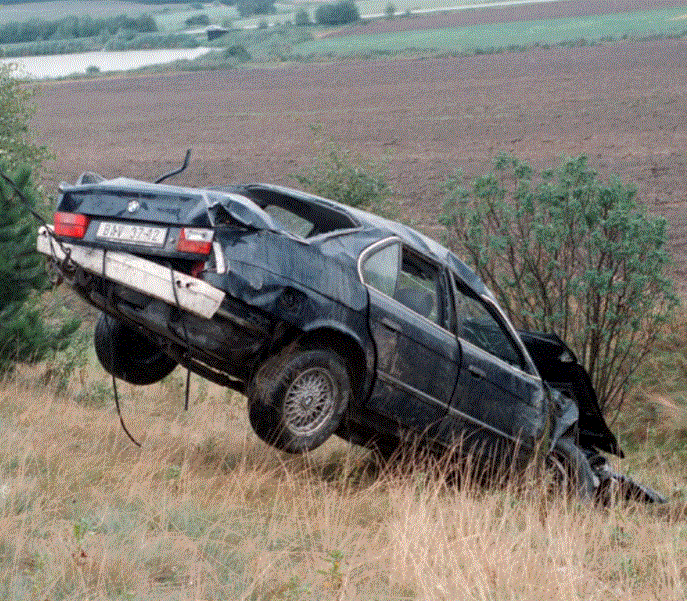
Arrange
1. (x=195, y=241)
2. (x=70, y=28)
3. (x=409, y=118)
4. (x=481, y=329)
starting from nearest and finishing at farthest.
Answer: (x=195, y=241) < (x=481, y=329) < (x=70, y=28) < (x=409, y=118)

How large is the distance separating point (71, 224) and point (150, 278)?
0.86m

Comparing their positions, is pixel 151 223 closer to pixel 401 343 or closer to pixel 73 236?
pixel 73 236

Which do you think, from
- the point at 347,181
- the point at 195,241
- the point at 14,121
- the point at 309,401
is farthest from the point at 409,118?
the point at 195,241

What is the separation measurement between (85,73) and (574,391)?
2094 inches

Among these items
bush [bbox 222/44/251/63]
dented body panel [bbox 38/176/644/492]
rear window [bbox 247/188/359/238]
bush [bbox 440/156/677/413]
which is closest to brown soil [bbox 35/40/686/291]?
bush [bbox 222/44/251/63]

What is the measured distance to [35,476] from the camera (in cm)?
645

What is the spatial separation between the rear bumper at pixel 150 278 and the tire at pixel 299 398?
1.91 ft

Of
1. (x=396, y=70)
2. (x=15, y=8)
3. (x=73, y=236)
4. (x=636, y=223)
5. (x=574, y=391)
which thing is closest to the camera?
(x=73, y=236)

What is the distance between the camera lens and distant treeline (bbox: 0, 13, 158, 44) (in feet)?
123

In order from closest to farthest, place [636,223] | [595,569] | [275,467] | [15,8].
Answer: [595,569] → [275,467] → [636,223] → [15,8]

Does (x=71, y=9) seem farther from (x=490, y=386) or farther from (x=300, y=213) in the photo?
(x=490, y=386)

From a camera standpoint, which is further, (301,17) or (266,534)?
A: (301,17)

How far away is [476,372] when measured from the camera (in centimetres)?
779

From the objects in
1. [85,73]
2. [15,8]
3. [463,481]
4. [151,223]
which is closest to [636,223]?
[463,481]
